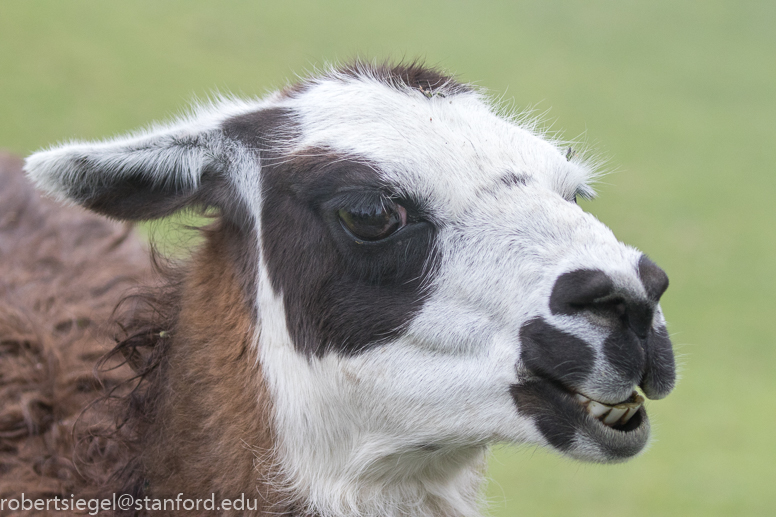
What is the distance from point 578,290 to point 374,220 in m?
0.64

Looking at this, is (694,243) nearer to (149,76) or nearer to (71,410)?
(149,76)

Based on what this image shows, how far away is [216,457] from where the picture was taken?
261cm

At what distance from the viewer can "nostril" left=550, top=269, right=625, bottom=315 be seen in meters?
2.06

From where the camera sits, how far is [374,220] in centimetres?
236

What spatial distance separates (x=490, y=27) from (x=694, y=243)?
28.4ft

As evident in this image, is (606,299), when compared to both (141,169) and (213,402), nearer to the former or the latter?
(213,402)

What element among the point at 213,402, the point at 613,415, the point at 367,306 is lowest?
the point at 213,402

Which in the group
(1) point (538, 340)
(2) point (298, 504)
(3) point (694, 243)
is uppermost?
(3) point (694, 243)

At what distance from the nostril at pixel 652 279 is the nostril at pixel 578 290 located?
0.36 ft

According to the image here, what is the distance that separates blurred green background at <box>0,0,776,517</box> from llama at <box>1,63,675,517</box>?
13.5 feet

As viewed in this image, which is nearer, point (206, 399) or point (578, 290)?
point (578, 290)

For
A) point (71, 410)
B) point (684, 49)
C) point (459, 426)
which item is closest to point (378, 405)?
point (459, 426)

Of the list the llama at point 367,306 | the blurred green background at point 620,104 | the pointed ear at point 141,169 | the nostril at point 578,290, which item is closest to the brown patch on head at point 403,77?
the llama at point 367,306

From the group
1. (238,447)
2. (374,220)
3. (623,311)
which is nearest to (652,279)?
(623,311)
